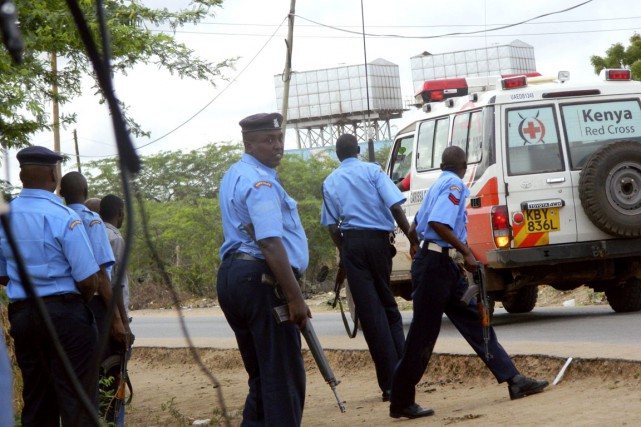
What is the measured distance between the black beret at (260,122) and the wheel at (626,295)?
7303 millimetres

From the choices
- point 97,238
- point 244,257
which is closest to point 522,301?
point 97,238

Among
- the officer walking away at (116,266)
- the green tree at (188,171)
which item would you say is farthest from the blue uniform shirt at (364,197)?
the green tree at (188,171)

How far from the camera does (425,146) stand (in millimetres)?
11992

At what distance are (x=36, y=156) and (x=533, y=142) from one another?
266 inches

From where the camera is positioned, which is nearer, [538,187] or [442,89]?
[538,187]

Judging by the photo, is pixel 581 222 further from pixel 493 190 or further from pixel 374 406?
pixel 374 406

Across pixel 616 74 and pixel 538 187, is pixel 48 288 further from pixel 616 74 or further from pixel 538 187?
pixel 616 74

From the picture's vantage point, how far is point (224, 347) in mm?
12297

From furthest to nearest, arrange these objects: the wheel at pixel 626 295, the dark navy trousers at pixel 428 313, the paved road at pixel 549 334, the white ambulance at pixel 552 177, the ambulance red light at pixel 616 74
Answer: the wheel at pixel 626 295 → the ambulance red light at pixel 616 74 → the white ambulance at pixel 552 177 → the paved road at pixel 549 334 → the dark navy trousers at pixel 428 313

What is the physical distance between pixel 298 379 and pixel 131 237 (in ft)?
12.2

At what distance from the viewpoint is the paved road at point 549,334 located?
8.37 m

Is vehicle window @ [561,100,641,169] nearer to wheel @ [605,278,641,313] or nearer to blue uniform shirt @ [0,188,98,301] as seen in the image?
wheel @ [605,278,641,313]

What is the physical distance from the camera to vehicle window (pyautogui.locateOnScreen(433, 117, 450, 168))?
1161 cm

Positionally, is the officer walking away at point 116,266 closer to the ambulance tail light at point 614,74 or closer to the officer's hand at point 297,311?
the officer's hand at point 297,311
